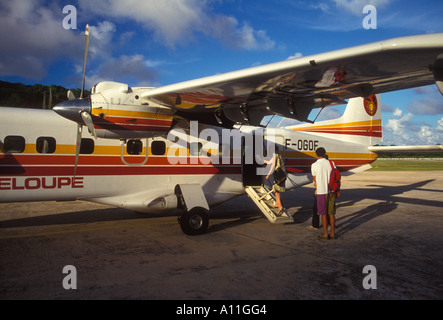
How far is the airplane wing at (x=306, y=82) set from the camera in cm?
418

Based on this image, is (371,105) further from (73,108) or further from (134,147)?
(73,108)

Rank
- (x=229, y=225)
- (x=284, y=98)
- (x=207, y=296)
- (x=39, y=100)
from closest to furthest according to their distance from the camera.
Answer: (x=207, y=296), (x=284, y=98), (x=229, y=225), (x=39, y=100)

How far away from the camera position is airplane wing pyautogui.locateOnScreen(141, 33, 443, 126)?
4184 millimetres

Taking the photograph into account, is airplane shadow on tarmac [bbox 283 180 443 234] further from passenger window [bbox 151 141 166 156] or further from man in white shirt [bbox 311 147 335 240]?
passenger window [bbox 151 141 166 156]

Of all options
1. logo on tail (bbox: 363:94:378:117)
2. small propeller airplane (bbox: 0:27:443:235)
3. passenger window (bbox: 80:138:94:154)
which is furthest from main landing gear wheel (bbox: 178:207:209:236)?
logo on tail (bbox: 363:94:378:117)

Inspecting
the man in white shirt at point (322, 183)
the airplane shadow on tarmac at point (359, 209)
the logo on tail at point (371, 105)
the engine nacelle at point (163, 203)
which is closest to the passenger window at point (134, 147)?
the engine nacelle at point (163, 203)

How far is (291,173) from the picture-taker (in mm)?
10234

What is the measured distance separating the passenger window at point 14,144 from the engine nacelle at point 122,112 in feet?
6.19

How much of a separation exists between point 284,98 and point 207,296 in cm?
462

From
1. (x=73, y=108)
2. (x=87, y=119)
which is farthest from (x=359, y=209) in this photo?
(x=73, y=108)

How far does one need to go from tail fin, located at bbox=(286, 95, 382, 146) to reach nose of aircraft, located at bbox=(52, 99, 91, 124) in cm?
888
